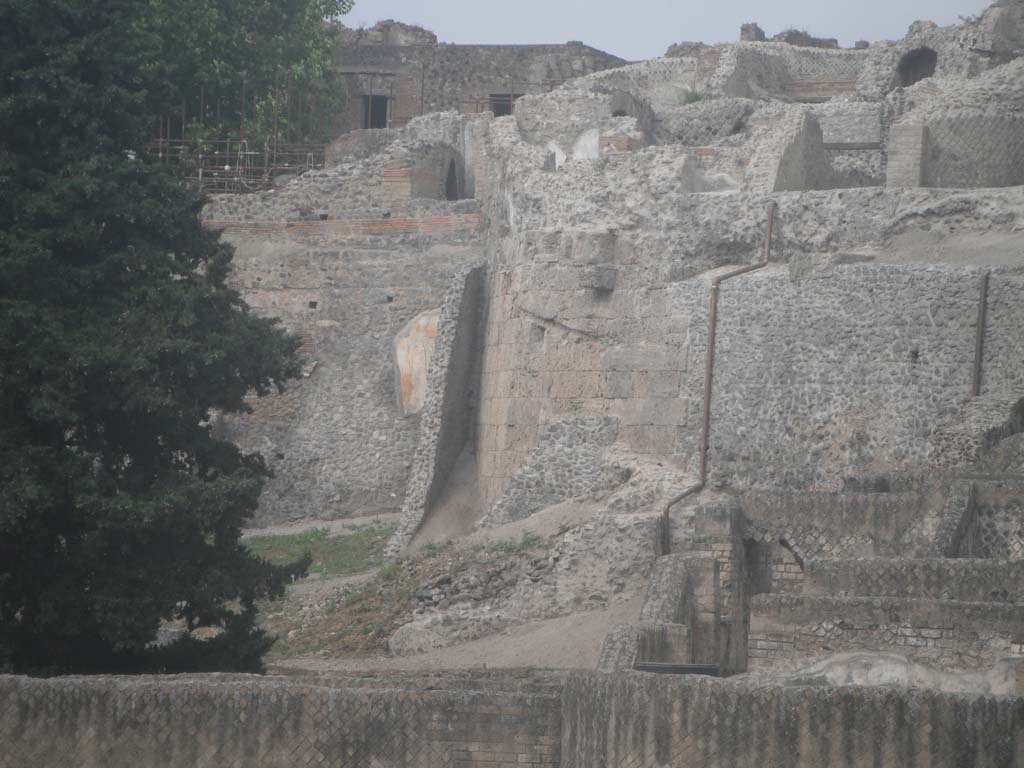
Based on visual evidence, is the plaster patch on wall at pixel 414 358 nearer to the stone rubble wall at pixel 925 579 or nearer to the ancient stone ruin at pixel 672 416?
the ancient stone ruin at pixel 672 416

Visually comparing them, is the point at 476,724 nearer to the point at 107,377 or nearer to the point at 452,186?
the point at 107,377

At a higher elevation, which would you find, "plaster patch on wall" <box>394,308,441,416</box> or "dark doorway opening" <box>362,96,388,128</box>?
"dark doorway opening" <box>362,96,388,128</box>

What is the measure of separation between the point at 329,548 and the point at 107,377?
904 centimetres

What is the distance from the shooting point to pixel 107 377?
2103 cm

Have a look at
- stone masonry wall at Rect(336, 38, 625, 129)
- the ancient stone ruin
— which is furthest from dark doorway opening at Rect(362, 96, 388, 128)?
the ancient stone ruin

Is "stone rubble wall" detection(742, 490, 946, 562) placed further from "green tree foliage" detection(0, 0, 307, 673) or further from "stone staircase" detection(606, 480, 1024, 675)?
"green tree foliage" detection(0, 0, 307, 673)

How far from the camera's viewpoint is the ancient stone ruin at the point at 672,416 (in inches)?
630

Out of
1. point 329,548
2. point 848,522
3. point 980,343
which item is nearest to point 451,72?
point 329,548

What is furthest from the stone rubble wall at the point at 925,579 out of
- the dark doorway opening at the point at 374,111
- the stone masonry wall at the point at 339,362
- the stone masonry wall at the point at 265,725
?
the dark doorway opening at the point at 374,111

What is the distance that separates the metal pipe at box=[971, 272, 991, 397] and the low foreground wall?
28.7 feet

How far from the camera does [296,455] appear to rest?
3241cm

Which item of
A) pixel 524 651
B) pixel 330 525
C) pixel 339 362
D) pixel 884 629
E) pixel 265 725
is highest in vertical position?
pixel 884 629

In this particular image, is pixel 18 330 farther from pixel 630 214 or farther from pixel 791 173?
pixel 791 173

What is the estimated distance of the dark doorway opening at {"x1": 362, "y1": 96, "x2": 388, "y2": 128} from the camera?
4659 cm
